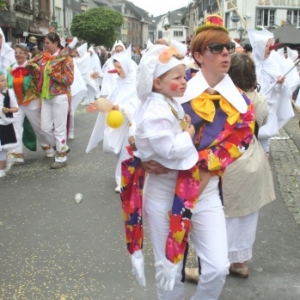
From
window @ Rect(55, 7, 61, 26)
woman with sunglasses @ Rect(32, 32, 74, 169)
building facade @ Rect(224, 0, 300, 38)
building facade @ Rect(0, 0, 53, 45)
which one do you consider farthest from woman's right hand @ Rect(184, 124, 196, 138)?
window @ Rect(55, 7, 61, 26)

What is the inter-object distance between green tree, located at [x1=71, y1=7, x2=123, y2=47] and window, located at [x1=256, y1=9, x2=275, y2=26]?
21.9 m

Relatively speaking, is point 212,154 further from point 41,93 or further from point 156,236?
point 41,93

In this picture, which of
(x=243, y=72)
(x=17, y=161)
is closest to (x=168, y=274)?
(x=243, y=72)

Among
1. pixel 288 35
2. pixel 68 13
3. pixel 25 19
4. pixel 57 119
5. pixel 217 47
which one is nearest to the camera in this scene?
pixel 217 47

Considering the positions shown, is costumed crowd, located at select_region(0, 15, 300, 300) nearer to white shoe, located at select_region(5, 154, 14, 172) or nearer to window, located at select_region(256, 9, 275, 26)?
white shoe, located at select_region(5, 154, 14, 172)

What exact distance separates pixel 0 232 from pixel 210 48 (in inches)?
117

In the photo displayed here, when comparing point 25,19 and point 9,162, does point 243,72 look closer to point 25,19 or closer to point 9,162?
point 9,162

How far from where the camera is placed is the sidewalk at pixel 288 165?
19.3 feet

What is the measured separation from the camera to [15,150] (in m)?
7.50

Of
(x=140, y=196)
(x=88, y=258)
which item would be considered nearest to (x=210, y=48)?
(x=140, y=196)

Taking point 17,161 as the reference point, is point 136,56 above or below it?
above

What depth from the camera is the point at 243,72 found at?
3508 mm

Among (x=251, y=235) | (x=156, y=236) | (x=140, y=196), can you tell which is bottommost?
(x=251, y=235)

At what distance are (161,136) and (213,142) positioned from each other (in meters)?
0.34
